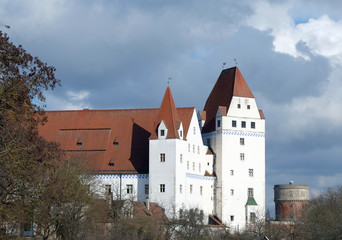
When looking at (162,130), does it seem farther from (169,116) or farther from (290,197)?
(290,197)

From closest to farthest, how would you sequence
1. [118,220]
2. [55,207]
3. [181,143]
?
[55,207] < [118,220] < [181,143]

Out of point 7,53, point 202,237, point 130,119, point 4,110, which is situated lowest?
point 202,237

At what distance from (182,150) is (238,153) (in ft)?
28.2

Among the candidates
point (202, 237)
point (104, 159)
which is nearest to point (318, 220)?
point (202, 237)

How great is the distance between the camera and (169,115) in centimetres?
7981

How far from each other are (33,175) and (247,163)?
186ft

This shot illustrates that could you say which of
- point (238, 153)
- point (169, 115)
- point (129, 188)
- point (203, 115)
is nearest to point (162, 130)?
point (169, 115)


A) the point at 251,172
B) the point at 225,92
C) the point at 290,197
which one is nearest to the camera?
the point at 251,172

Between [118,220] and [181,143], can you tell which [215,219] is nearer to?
[181,143]

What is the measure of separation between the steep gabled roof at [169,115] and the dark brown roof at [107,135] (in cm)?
149

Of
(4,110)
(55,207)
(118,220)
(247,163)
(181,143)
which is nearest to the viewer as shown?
(4,110)

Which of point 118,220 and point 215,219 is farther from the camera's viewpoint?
point 215,219

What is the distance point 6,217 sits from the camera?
29844 mm

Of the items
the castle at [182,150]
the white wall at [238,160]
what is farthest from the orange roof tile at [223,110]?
the white wall at [238,160]
